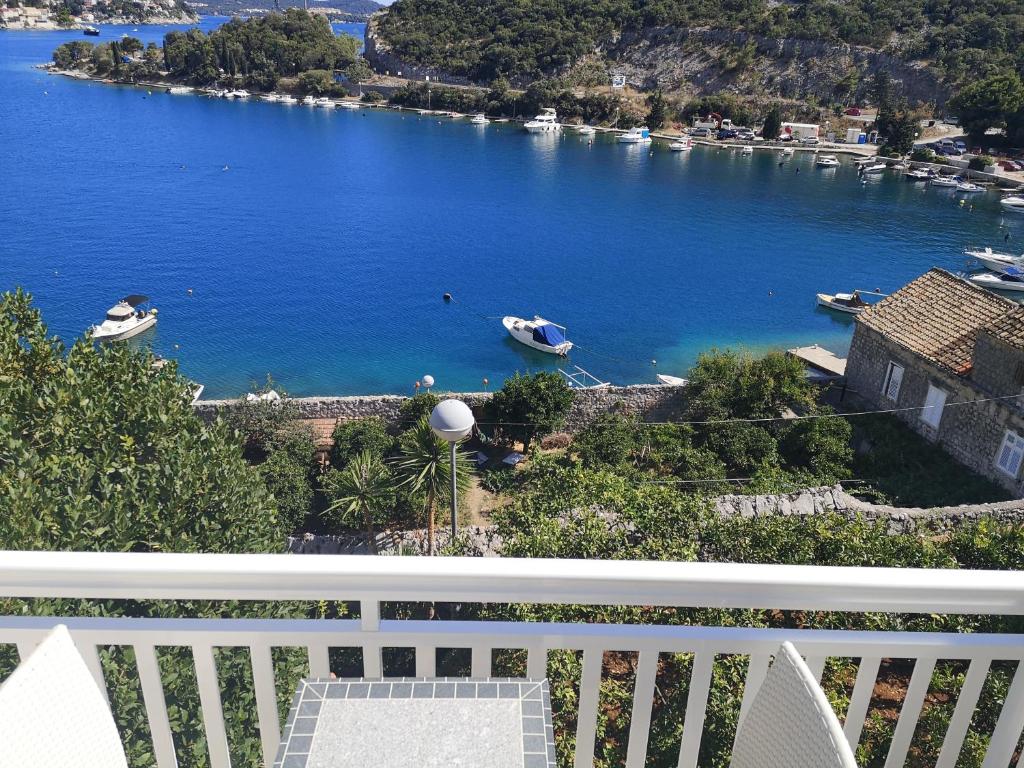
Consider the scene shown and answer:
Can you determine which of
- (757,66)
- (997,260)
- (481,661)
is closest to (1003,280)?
(997,260)

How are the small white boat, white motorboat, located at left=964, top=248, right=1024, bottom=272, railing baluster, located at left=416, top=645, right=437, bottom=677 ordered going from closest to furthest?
railing baluster, located at left=416, top=645, right=437, bottom=677 < white motorboat, located at left=964, top=248, right=1024, bottom=272 < the small white boat

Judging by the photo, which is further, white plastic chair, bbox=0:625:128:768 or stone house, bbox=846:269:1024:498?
stone house, bbox=846:269:1024:498

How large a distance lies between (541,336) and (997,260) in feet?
81.3

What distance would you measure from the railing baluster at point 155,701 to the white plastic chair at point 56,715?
0.34 feet

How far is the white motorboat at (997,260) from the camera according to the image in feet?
114

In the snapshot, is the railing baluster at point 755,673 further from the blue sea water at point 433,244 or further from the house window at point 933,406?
the blue sea water at point 433,244

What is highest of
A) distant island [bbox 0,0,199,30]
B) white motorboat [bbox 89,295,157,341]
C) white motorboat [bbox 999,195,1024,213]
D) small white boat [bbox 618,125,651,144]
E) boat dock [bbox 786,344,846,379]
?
distant island [bbox 0,0,199,30]

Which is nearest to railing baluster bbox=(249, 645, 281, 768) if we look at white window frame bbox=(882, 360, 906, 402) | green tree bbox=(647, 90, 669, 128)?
white window frame bbox=(882, 360, 906, 402)

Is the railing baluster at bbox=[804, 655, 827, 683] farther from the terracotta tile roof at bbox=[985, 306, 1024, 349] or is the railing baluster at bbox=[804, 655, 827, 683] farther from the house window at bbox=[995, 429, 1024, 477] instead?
the house window at bbox=[995, 429, 1024, 477]

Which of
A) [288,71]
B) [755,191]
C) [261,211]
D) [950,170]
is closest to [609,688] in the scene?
[261,211]

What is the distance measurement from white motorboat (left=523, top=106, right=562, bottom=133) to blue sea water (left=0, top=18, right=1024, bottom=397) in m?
5.10

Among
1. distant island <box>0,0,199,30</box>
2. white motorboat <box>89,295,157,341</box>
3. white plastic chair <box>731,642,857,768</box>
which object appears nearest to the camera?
white plastic chair <box>731,642,857,768</box>

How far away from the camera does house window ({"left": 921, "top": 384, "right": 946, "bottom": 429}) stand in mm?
14508

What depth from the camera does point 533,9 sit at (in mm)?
95875
